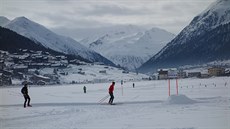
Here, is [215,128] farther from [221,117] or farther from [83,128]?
[83,128]

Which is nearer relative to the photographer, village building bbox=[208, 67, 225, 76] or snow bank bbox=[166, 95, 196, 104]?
snow bank bbox=[166, 95, 196, 104]

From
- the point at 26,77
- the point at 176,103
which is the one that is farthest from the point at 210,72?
the point at 176,103

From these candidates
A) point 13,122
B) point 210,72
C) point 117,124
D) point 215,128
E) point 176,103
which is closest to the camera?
point 215,128

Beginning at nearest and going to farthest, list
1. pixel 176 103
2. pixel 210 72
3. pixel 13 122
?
pixel 13 122 < pixel 176 103 < pixel 210 72

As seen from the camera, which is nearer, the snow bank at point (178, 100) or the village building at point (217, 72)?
the snow bank at point (178, 100)

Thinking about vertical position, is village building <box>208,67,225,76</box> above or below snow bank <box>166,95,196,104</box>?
above

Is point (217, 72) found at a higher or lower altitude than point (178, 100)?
higher

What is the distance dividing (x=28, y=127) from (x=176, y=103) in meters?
12.6

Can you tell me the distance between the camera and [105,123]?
53.8 ft

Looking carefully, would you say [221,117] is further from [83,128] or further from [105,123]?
[83,128]

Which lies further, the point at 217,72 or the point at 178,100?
the point at 217,72

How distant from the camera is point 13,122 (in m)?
18.5

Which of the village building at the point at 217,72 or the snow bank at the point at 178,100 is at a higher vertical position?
the village building at the point at 217,72

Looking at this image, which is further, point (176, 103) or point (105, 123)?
point (176, 103)
